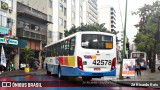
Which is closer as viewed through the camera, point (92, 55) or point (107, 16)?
point (92, 55)

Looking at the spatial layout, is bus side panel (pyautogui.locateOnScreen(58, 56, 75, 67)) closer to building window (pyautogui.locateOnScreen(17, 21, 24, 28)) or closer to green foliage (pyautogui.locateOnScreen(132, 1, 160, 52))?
green foliage (pyautogui.locateOnScreen(132, 1, 160, 52))

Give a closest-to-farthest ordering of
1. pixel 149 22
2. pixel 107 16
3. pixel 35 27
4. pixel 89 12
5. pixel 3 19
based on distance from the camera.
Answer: pixel 149 22
pixel 3 19
pixel 35 27
pixel 89 12
pixel 107 16

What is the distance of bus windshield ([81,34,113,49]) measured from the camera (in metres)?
19.0

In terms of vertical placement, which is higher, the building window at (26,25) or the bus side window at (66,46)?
the building window at (26,25)

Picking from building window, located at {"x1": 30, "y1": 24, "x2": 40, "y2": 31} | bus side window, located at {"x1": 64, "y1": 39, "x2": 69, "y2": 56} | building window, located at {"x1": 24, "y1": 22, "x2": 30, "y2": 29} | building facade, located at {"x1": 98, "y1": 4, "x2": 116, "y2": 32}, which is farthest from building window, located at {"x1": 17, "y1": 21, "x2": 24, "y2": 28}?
building facade, located at {"x1": 98, "y1": 4, "x2": 116, "y2": 32}

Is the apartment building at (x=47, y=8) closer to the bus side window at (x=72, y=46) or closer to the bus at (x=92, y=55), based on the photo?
the bus side window at (x=72, y=46)

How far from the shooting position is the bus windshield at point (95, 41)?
19.0m

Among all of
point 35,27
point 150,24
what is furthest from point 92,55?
point 35,27

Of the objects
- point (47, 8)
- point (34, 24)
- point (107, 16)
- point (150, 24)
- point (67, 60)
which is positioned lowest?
point (67, 60)

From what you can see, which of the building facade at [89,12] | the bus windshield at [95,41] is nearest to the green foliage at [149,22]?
the bus windshield at [95,41]

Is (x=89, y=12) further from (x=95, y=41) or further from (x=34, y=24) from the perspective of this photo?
(x=95, y=41)

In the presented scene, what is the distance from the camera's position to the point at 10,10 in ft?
146

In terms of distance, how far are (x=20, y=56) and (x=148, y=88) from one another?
113ft

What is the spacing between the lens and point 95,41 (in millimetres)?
19172
